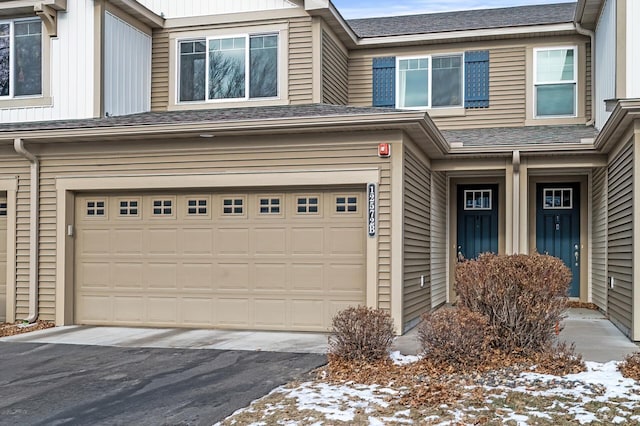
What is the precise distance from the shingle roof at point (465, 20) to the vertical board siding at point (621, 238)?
441 cm

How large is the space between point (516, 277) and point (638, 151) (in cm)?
303

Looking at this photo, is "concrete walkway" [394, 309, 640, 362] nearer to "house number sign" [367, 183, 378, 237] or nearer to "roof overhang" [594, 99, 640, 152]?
"house number sign" [367, 183, 378, 237]

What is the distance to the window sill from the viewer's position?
12.7 meters

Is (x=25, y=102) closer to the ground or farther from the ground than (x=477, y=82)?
closer to the ground

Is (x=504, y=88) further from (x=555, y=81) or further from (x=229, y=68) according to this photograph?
(x=229, y=68)

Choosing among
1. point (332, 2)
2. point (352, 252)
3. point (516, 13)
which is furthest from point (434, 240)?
point (516, 13)

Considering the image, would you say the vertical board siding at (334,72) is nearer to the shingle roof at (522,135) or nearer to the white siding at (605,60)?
the shingle roof at (522,135)

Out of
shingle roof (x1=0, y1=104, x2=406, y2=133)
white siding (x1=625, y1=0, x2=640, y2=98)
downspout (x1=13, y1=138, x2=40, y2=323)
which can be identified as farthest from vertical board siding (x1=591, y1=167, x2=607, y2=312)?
downspout (x1=13, y1=138, x2=40, y2=323)

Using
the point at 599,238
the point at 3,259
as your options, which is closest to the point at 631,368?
the point at 599,238

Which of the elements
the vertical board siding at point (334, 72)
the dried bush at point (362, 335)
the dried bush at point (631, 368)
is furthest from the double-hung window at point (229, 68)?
the dried bush at point (631, 368)

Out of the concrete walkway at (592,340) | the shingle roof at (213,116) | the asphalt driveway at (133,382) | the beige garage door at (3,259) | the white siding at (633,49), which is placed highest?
the white siding at (633,49)

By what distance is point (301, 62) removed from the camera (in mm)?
12797

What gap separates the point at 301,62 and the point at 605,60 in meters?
5.19

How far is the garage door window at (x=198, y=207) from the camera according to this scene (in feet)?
36.0
